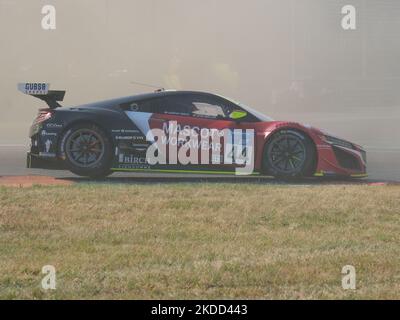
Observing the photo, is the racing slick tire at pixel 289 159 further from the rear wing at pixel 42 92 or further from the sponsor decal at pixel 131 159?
the rear wing at pixel 42 92

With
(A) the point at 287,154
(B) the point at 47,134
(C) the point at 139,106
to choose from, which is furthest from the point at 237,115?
(B) the point at 47,134

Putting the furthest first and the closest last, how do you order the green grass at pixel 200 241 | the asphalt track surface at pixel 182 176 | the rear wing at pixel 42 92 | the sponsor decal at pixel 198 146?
the asphalt track surface at pixel 182 176 → the rear wing at pixel 42 92 → the sponsor decal at pixel 198 146 → the green grass at pixel 200 241

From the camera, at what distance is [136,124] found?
8719 millimetres

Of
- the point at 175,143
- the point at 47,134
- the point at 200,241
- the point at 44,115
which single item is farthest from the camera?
the point at 44,115

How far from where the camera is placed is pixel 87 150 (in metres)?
8.77

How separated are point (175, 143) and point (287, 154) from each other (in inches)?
52.6

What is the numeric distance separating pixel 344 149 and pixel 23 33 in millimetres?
28488

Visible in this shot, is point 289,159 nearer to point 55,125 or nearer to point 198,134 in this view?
point 198,134

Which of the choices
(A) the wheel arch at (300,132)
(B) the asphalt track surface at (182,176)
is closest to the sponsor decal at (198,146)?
(A) the wheel arch at (300,132)

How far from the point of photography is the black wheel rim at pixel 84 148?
8.70 meters

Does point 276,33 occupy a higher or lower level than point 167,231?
higher
